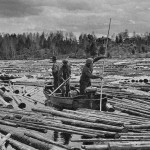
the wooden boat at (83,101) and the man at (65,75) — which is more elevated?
the man at (65,75)

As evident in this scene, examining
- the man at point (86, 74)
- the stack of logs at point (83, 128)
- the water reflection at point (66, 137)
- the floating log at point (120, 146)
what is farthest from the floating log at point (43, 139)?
the man at point (86, 74)

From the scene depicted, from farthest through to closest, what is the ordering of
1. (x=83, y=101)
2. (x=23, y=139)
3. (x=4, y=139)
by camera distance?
1. (x=83, y=101)
2. (x=23, y=139)
3. (x=4, y=139)

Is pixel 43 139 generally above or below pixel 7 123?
above

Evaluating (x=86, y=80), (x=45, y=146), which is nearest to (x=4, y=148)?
(x=45, y=146)

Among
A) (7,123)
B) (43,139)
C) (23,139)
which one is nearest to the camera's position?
(43,139)

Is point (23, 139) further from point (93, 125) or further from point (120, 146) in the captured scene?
point (120, 146)

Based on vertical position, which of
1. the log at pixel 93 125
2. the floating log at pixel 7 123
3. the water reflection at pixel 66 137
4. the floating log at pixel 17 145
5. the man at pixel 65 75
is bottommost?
the water reflection at pixel 66 137

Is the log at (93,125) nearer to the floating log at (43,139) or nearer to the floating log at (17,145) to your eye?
the floating log at (43,139)

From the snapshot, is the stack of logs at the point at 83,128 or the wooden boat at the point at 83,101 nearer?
the stack of logs at the point at 83,128

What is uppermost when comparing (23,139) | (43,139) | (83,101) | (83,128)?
(83,101)

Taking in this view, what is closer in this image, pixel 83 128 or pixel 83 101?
pixel 83 128

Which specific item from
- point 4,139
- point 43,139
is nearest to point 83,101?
point 43,139

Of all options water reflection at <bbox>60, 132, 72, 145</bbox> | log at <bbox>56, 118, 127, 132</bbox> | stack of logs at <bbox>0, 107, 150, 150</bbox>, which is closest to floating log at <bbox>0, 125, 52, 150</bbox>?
stack of logs at <bbox>0, 107, 150, 150</bbox>

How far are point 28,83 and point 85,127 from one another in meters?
17.5
